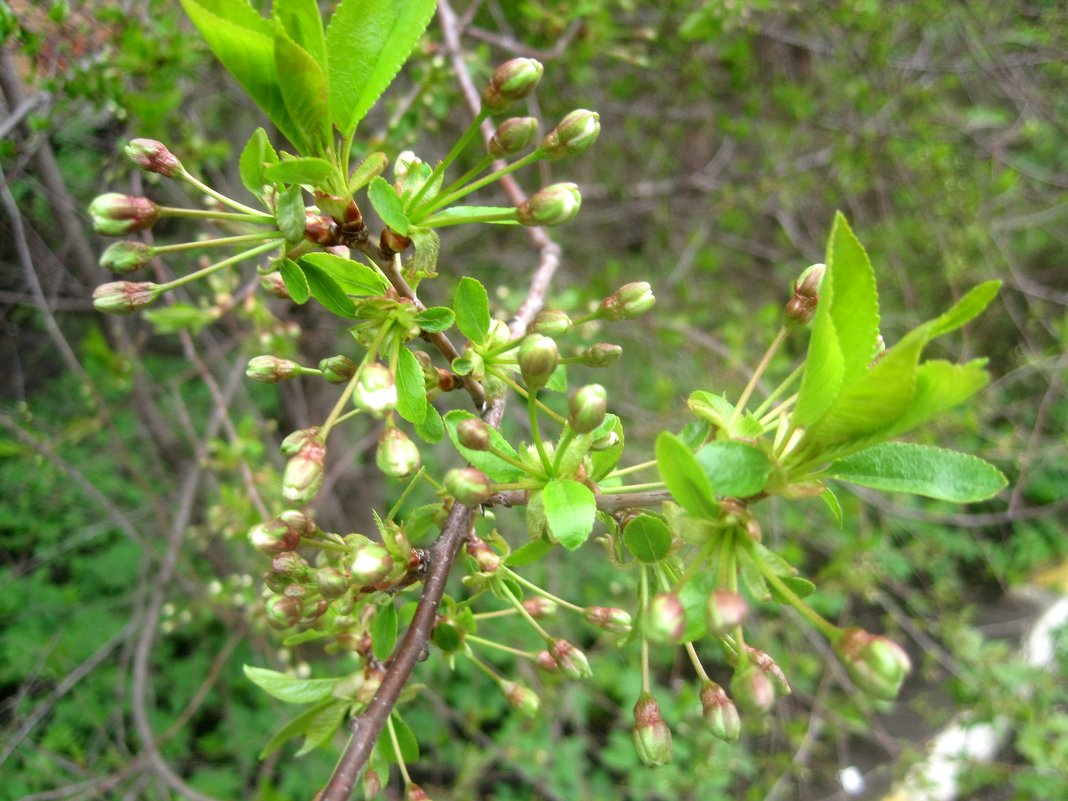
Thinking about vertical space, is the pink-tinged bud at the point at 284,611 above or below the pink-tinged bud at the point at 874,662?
below

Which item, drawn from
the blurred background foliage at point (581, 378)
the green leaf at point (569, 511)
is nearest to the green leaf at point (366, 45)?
the green leaf at point (569, 511)

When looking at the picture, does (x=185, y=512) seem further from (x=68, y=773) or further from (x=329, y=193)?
(x=329, y=193)

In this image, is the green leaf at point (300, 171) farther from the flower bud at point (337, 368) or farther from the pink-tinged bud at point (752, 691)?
the pink-tinged bud at point (752, 691)

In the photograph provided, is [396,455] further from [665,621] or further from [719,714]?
[719,714]

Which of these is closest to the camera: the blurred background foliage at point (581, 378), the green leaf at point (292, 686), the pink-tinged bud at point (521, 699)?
the green leaf at point (292, 686)

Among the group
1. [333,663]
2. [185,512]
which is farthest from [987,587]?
[185,512]

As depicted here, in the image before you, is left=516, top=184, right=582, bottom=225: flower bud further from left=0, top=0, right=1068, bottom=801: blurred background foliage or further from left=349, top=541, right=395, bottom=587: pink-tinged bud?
left=0, top=0, right=1068, bottom=801: blurred background foliage

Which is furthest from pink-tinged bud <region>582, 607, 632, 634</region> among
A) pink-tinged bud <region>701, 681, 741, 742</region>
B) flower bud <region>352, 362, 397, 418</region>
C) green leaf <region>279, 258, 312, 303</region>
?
green leaf <region>279, 258, 312, 303</region>
